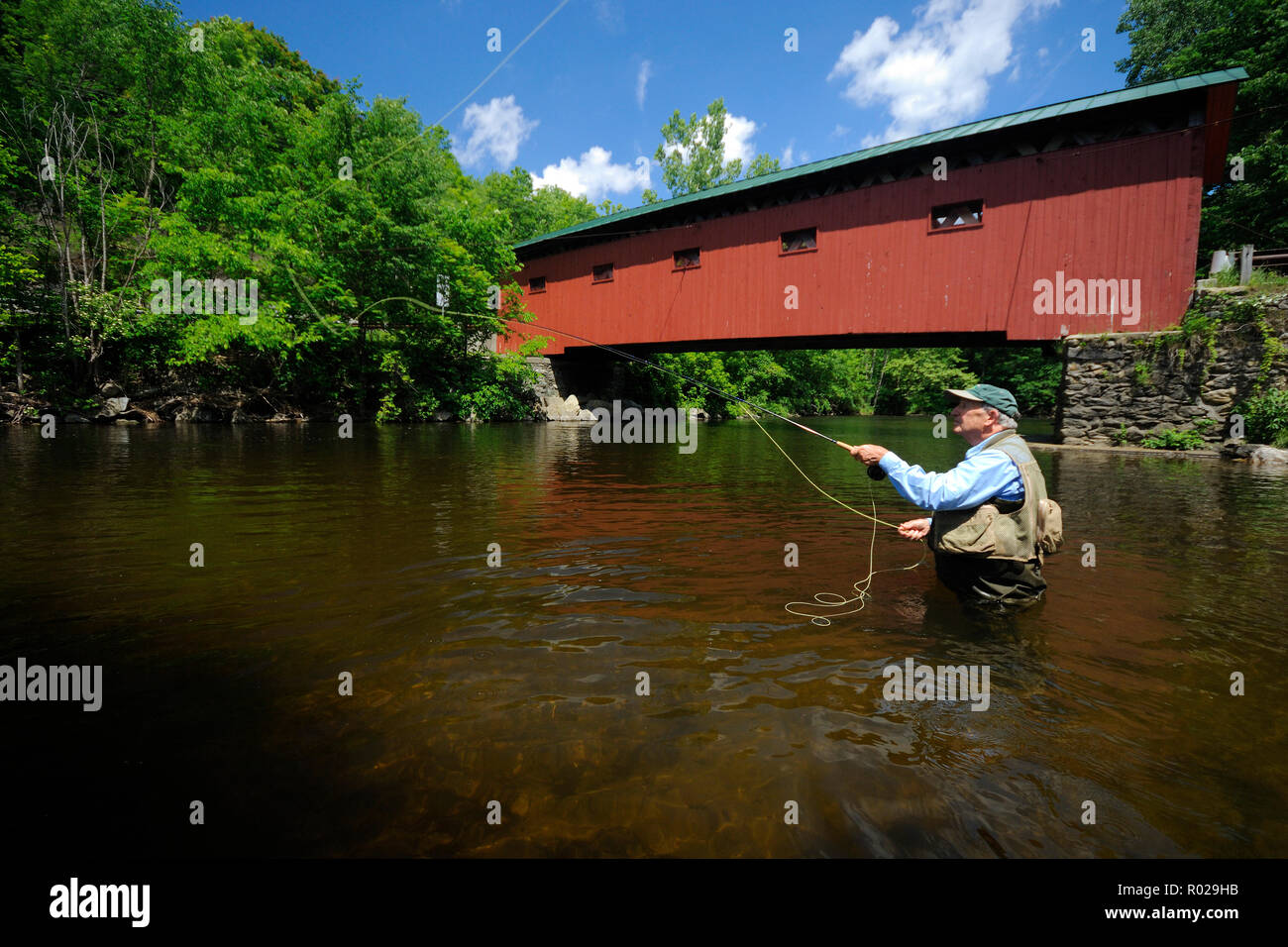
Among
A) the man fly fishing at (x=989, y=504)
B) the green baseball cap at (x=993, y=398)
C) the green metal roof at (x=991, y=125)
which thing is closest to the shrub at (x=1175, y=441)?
the green metal roof at (x=991, y=125)

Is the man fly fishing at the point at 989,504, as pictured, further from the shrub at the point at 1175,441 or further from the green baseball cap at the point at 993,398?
the shrub at the point at 1175,441

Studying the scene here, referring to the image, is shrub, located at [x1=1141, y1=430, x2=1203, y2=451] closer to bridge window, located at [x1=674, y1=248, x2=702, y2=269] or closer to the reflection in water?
the reflection in water

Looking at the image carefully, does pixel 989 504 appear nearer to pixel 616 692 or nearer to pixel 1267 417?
pixel 616 692

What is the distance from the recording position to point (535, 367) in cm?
2848

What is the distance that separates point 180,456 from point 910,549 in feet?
43.5

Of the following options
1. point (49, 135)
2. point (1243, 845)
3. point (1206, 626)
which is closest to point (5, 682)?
point (1243, 845)

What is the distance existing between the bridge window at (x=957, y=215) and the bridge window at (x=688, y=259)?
834cm

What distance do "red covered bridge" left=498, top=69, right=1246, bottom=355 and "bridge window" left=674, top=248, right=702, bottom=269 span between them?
0.08 meters

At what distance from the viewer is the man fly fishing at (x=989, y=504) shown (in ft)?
12.3

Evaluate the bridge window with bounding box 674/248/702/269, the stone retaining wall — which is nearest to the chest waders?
the stone retaining wall

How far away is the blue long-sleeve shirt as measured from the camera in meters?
3.71

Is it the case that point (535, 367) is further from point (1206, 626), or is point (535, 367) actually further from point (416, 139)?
point (1206, 626)

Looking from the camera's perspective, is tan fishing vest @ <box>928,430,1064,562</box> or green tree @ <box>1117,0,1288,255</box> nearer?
tan fishing vest @ <box>928,430,1064,562</box>

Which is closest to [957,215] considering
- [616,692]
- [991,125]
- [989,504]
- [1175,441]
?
[991,125]
